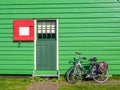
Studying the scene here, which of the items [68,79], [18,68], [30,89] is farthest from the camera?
[18,68]

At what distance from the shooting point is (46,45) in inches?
537

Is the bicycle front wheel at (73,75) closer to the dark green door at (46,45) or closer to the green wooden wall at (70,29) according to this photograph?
the green wooden wall at (70,29)

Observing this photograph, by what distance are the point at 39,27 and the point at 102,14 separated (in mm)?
2758

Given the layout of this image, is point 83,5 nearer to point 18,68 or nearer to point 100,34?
point 100,34

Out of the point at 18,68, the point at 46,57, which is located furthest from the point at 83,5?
the point at 18,68

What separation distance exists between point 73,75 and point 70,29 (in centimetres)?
201

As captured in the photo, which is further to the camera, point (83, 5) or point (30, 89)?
point (83, 5)

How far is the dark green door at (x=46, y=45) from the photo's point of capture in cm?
1362

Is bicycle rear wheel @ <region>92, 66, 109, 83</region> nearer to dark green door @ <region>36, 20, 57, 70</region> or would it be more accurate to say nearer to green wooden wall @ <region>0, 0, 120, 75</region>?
green wooden wall @ <region>0, 0, 120, 75</region>

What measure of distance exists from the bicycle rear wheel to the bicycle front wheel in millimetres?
563

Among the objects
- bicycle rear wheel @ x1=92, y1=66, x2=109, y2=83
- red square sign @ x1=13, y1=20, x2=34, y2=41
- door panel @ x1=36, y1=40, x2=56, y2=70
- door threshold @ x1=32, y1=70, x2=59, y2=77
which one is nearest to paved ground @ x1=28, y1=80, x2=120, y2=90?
bicycle rear wheel @ x1=92, y1=66, x2=109, y2=83

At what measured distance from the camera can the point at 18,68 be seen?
13.6 metres

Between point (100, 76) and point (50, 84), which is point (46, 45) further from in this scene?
point (100, 76)

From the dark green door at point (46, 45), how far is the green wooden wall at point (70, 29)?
30cm
